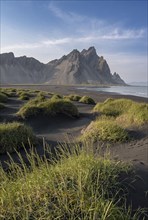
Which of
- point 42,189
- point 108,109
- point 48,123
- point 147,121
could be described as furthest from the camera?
point 108,109

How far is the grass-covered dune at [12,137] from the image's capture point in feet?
33.0

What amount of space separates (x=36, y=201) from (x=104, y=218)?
1039 mm

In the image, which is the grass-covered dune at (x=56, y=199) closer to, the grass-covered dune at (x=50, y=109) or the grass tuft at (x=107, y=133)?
the grass tuft at (x=107, y=133)

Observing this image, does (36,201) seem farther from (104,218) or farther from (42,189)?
(104,218)

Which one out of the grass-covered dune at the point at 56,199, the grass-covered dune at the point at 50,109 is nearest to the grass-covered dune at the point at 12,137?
the grass-covered dune at the point at 56,199

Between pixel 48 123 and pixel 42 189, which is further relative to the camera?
pixel 48 123

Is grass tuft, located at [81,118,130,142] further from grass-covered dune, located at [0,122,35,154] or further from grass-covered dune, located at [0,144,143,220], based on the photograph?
grass-covered dune, located at [0,144,143,220]

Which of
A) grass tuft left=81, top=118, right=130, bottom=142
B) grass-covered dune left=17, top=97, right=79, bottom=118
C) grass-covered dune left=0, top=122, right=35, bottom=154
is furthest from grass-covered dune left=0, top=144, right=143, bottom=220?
grass-covered dune left=17, top=97, right=79, bottom=118

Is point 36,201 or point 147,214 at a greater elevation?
point 36,201

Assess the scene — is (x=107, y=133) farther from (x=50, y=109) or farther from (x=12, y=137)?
(x=50, y=109)

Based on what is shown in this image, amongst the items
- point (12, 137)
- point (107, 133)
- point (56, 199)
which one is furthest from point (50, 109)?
point (56, 199)

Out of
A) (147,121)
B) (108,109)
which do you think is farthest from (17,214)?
(108,109)

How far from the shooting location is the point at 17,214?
13.8 ft

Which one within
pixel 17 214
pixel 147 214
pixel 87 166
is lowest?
pixel 147 214
